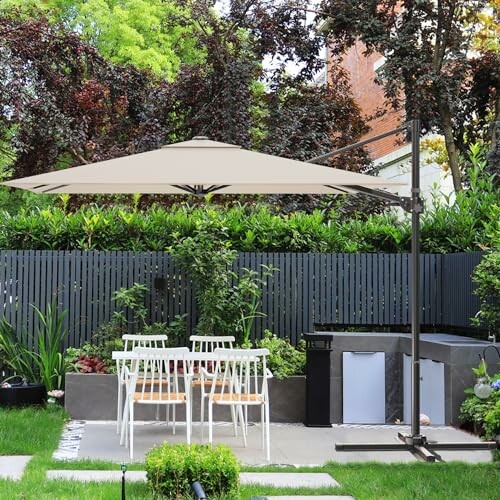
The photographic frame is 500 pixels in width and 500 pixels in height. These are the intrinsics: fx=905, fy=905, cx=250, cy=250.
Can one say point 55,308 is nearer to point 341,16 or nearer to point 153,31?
point 341,16

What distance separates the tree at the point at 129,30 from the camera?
23.1 metres

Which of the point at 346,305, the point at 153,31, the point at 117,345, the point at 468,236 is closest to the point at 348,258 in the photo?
the point at 346,305

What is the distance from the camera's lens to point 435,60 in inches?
628

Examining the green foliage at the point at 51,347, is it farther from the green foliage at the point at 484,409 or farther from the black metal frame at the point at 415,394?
the green foliage at the point at 484,409

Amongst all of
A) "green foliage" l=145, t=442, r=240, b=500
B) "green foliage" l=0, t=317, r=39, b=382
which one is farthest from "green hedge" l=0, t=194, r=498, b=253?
"green foliage" l=145, t=442, r=240, b=500

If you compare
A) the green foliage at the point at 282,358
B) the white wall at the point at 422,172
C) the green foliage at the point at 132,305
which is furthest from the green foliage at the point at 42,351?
the white wall at the point at 422,172

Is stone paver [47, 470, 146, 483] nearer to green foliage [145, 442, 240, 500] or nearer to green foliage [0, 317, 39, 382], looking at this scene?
green foliage [145, 442, 240, 500]

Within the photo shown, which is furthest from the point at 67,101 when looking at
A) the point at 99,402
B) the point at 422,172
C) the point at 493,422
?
the point at 493,422

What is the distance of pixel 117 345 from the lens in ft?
34.3

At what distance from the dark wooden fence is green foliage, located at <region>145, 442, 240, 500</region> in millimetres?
5570

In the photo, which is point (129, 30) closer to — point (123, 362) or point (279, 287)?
point (279, 287)

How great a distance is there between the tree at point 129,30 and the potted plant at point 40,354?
481 inches

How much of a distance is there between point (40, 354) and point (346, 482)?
540 centimetres

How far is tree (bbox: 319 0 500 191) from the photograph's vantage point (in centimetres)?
1544
